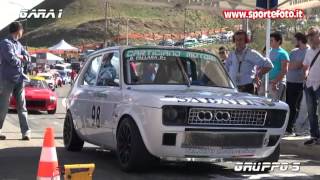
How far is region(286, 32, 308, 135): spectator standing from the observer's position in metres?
11.8

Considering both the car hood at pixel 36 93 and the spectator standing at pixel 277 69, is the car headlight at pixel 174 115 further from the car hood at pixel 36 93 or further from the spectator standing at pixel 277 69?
the car hood at pixel 36 93

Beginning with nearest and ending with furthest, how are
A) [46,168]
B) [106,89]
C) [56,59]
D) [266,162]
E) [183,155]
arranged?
[46,168]
[183,155]
[266,162]
[106,89]
[56,59]

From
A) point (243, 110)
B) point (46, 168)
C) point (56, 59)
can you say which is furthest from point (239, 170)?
point (56, 59)

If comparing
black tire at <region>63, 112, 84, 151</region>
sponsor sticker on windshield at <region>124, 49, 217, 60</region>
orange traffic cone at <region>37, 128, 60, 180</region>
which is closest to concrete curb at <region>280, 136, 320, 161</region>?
sponsor sticker on windshield at <region>124, 49, 217, 60</region>

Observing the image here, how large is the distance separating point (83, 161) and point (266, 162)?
247cm

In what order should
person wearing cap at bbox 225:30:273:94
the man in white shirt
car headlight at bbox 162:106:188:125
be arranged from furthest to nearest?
person wearing cap at bbox 225:30:273:94
the man in white shirt
car headlight at bbox 162:106:188:125

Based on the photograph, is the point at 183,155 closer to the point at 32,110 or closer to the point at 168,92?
the point at 168,92

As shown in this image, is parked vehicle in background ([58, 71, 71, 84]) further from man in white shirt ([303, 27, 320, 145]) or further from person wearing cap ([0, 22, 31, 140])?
man in white shirt ([303, 27, 320, 145])

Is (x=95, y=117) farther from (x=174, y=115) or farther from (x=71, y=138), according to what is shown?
(x=174, y=115)

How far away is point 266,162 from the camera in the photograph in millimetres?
8148

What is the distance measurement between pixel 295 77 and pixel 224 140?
4746 mm

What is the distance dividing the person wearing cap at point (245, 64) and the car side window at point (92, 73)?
223 cm

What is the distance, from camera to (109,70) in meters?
9.12

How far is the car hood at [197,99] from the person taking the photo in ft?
24.3
